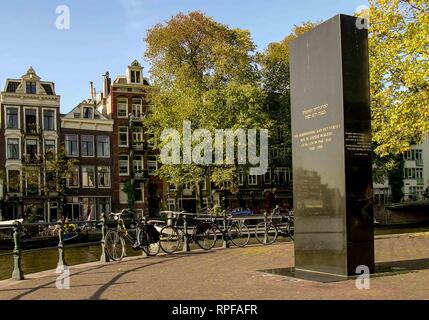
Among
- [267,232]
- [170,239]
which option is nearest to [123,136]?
[267,232]

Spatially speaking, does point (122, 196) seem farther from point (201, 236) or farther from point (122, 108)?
point (201, 236)

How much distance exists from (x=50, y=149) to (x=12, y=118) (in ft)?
13.4

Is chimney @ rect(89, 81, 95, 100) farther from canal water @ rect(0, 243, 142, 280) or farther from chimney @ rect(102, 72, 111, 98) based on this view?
canal water @ rect(0, 243, 142, 280)

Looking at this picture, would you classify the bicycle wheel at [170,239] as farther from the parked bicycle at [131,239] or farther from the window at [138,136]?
the window at [138,136]

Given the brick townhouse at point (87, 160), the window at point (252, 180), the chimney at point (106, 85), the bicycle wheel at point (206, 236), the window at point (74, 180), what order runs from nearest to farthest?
the bicycle wheel at point (206, 236), the window at point (74, 180), the brick townhouse at point (87, 160), the chimney at point (106, 85), the window at point (252, 180)

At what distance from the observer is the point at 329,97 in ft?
31.2

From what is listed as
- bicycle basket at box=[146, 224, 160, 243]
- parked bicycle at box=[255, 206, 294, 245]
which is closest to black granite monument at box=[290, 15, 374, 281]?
bicycle basket at box=[146, 224, 160, 243]

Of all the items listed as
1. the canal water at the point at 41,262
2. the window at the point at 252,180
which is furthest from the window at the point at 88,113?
the canal water at the point at 41,262

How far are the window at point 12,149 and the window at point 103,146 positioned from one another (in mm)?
7276

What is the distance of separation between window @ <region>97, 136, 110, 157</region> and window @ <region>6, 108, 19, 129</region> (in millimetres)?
7482

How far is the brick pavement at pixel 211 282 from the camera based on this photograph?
7820mm

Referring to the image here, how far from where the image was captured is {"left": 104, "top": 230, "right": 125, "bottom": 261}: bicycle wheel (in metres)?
13.5

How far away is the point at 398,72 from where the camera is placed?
70.1 ft
